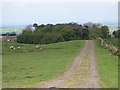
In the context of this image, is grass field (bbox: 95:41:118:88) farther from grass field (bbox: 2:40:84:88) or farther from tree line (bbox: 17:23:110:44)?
tree line (bbox: 17:23:110:44)

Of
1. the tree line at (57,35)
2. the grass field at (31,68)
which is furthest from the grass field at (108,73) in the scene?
the tree line at (57,35)

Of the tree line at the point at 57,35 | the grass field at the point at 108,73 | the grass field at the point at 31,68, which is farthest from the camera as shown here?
the tree line at the point at 57,35

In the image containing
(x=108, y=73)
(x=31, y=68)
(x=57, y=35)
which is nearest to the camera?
(x=108, y=73)

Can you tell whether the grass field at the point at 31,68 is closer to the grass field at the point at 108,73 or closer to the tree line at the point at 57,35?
the grass field at the point at 108,73

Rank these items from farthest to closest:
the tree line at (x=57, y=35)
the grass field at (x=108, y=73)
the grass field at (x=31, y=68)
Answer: the tree line at (x=57, y=35)
the grass field at (x=31, y=68)
the grass field at (x=108, y=73)

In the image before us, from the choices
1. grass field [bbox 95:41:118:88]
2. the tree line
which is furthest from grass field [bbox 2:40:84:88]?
the tree line

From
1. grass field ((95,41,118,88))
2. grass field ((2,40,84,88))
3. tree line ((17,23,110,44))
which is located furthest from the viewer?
tree line ((17,23,110,44))

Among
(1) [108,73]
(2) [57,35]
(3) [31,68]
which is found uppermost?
(2) [57,35]

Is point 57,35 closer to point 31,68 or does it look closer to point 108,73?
point 31,68

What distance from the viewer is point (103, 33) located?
90750 millimetres

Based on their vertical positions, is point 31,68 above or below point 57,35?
below

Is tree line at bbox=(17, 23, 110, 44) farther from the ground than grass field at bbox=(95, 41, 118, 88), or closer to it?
farther from the ground

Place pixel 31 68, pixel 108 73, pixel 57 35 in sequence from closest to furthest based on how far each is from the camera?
pixel 108 73, pixel 31 68, pixel 57 35

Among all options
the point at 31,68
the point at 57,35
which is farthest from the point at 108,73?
the point at 57,35
